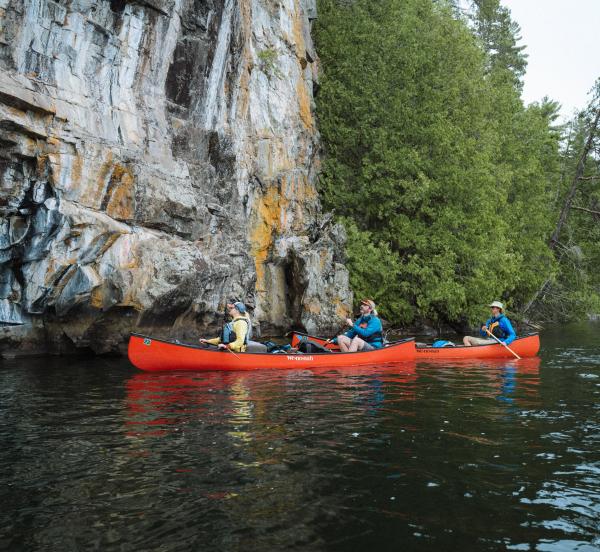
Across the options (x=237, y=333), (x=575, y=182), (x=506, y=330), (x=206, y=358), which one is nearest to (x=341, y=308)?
(x=506, y=330)

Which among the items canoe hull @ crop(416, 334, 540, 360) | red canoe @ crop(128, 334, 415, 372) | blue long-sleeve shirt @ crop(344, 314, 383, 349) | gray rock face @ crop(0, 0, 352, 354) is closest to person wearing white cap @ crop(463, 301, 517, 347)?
canoe hull @ crop(416, 334, 540, 360)

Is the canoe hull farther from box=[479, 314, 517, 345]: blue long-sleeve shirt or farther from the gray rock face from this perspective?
the gray rock face

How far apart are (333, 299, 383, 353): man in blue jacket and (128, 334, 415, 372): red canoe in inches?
24.1

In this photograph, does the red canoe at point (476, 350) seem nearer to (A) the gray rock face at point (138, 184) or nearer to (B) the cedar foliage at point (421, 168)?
(A) the gray rock face at point (138, 184)

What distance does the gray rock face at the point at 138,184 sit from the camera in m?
14.0

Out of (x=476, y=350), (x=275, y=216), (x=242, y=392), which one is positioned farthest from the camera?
(x=275, y=216)

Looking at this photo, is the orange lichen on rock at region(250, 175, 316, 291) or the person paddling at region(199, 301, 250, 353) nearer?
the person paddling at region(199, 301, 250, 353)

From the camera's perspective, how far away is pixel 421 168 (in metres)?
24.4

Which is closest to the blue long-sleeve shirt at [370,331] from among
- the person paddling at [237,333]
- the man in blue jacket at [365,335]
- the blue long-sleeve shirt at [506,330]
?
the man in blue jacket at [365,335]

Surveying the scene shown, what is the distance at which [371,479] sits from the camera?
532 centimetres

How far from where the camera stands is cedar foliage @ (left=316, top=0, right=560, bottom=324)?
23625mm

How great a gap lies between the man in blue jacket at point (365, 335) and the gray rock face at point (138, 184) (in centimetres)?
445

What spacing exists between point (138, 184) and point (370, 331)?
7312 millimetres

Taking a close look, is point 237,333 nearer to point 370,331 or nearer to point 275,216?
point 370,331
